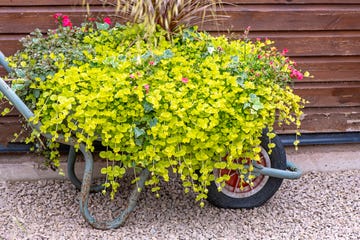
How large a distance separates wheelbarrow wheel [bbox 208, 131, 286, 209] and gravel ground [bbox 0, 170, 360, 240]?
0.23ft

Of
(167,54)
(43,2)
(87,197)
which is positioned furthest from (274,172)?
(43,2)

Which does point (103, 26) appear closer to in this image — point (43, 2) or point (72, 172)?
point (43, 2)

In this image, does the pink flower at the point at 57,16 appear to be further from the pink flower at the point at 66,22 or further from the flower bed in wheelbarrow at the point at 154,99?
the flower bed in wheelbarrow at the point at 154,99

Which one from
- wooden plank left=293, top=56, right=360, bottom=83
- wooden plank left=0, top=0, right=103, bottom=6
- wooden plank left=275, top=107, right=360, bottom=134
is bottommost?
wooden plank left=275, top=107, right=360, bottom=134

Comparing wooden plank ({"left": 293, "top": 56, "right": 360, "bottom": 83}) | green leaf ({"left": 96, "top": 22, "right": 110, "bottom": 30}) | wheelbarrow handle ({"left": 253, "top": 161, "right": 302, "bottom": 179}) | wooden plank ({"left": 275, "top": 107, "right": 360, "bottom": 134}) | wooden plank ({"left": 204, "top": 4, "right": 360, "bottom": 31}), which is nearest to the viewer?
wheelbarrow handle ({"left": 253, "top": 161, "right": 302, "bottom": 179})

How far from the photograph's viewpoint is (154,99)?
2904mm

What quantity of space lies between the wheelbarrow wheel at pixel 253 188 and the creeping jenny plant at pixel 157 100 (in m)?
0.27

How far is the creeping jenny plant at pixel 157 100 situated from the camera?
116 inches

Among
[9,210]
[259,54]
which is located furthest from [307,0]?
[9,210]

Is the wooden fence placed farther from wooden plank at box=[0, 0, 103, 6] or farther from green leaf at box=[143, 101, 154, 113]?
green leaf at box=[143, 101, 154, 113]

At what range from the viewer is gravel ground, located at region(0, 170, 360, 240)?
11.0ft

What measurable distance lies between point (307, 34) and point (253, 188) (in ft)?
3.50

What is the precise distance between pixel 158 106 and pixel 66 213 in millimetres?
997

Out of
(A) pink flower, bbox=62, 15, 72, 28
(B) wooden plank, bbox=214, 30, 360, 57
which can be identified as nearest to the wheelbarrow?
(A) pink flower, bbox=62, 15, 72, 28
